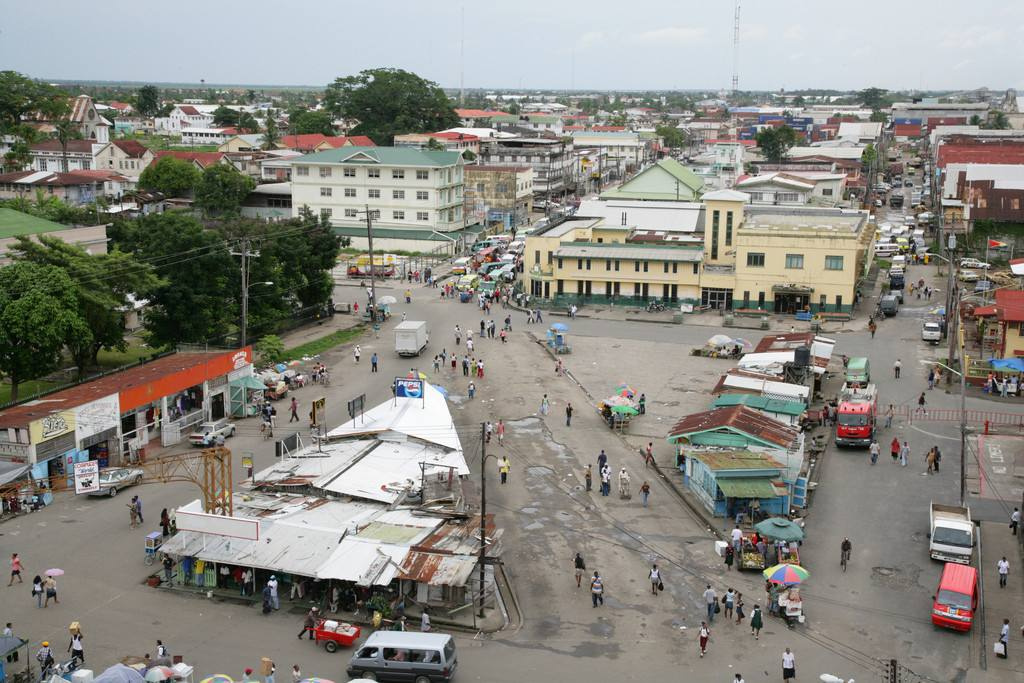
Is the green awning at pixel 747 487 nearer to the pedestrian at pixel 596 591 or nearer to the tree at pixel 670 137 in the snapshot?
the pedestrian at pixel 596 591

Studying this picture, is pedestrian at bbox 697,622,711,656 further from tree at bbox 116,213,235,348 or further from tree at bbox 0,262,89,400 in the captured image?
tree at bbox 116,213,235,348

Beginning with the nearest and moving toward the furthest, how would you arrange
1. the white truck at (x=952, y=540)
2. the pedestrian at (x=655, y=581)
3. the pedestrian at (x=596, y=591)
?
the pedestrian at (x=596, y=591) → the pedestrian at (x=655, y=581) → the white truck at (x=952, y=540)

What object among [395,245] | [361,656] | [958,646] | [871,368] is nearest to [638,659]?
[361,656]

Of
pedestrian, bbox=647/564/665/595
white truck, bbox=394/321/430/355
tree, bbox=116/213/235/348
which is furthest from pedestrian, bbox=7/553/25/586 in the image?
white truck, bbox=394/321/430/355

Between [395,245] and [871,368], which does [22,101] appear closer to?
[395,245]

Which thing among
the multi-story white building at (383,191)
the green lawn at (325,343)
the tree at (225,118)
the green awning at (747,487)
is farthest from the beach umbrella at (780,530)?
the tree at (225,118)
